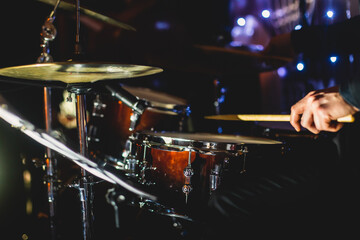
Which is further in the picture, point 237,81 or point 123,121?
point 237,81

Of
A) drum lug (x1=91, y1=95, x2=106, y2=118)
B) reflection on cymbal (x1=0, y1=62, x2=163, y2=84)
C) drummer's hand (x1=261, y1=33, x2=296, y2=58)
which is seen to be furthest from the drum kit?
drummer's hand (x1=261, y1=33, x2=296, y2=58)

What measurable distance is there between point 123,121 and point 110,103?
0.52ft

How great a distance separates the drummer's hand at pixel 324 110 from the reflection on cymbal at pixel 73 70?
579mm

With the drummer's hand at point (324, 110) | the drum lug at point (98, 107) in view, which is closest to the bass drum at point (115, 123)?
the drum lug at point (98, 107)

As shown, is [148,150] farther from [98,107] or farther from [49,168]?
[98,107]

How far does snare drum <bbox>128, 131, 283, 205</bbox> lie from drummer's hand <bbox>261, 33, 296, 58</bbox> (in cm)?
97

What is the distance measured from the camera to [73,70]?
108 centimetres

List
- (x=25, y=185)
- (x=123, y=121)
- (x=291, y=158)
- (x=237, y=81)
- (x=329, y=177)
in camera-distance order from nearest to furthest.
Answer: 1. (x=329, y=177)
2. (x=291, y=158)
3. (x=123, y=121)
4. (x=25, y=185)
5. (x=237, y=81)

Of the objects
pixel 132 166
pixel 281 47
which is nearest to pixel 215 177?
pixel 132 166

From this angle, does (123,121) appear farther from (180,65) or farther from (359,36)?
(359,36)

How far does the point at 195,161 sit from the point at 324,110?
55cm

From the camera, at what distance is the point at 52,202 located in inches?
61.5

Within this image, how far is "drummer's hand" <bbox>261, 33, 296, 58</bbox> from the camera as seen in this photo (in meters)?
1.99

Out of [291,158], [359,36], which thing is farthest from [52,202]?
[359,36]
